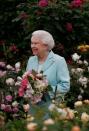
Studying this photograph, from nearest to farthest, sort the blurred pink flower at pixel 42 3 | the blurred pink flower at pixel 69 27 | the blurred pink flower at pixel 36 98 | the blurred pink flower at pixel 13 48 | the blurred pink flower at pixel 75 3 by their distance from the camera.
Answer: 1. the blurred pink flower at pixel 36 98
2. the blurred pink flower at pixel 42 3
3. the blurred pink flower at pixel 69 27
4. the blurred pink flower at pixel 75 3
5. the blurred pink flower at pixel 13 48

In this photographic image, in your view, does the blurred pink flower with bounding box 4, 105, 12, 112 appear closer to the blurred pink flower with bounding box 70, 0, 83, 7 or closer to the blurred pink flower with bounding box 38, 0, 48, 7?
the blurred pink flower with bounding box 38, 0, 48, 7

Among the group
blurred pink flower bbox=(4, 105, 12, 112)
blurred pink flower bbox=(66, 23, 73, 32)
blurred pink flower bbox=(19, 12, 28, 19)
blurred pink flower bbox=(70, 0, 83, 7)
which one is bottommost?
blurred pink flower bbox=(66, 23, 73, 32)

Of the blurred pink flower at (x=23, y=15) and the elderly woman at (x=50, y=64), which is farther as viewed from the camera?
the blurred pink flower at (x=23, y=15)

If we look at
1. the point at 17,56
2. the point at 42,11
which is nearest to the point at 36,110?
the point at 42,11

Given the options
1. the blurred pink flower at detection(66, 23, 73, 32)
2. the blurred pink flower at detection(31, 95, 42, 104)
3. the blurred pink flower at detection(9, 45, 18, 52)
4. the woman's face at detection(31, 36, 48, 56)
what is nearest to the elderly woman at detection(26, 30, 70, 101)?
the woman's face at detection(31, 36, 48, 56)

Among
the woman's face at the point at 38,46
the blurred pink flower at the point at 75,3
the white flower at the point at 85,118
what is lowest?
the blurred pink flower at the point at 75,3

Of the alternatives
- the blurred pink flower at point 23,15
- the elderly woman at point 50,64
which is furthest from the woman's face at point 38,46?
the blurred pink flower at point 23,15

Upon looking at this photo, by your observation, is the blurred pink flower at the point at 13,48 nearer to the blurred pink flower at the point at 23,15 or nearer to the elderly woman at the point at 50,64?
the blurred pink flower at the point at 23,15

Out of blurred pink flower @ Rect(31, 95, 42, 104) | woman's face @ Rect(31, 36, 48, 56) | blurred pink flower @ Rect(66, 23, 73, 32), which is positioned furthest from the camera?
blurred pink flower @ Rect(66, 23, 73, 32)

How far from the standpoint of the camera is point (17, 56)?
917 centimetres

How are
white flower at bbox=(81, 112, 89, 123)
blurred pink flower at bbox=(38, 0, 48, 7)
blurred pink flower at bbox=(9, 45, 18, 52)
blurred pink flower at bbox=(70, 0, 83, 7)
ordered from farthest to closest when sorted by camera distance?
blurred pink flower at bbox=(9, 45, 18, 52) → blurred pink flower at bbox=(70, 0, 83, 7) → blurred pink flower at bbox=(38, 0, 48, 7) → white flower at bbox=(81, 112, 89, 123)

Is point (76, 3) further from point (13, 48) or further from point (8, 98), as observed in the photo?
point (8, 98)

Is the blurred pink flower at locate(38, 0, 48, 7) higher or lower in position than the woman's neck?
lower

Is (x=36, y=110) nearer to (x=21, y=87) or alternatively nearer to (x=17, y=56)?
(x=21, y=87)
